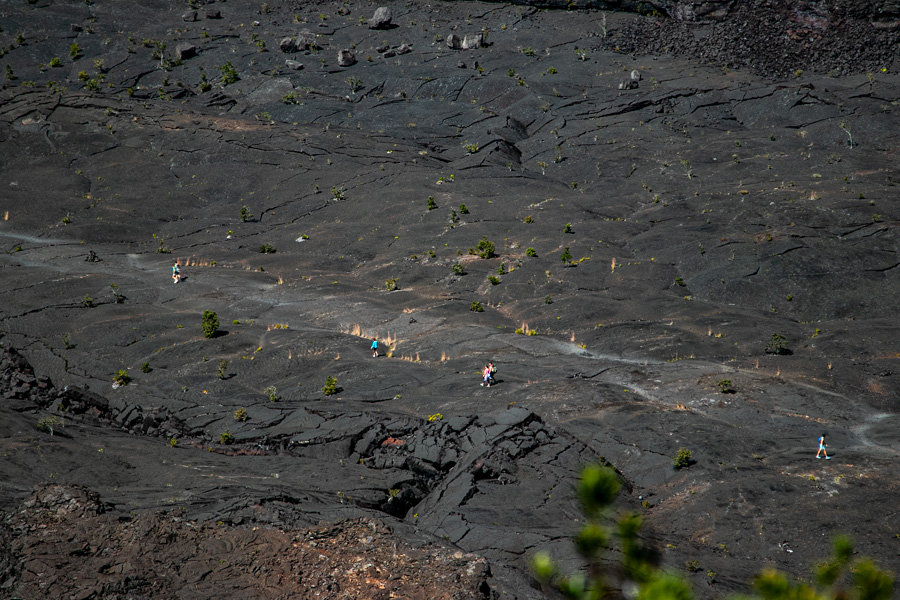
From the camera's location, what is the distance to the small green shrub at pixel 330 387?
25.5 metres

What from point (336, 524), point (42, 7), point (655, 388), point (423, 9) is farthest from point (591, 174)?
point (42, 7)

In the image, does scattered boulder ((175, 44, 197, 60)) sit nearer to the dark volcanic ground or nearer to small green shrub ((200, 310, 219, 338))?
the dark volcanic ground

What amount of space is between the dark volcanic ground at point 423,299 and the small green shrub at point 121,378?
0.68 m

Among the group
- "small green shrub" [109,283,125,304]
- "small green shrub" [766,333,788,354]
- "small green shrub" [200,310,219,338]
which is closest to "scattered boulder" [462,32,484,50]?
"small green shrub" [109,283,125,304]

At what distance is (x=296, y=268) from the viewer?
137 feet

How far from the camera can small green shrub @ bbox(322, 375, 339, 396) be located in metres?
25.5

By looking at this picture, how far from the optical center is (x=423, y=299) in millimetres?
35875

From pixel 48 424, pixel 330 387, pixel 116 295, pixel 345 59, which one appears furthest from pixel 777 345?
pixel 345 59

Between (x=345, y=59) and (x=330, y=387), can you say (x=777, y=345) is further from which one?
(x=345, y=59)

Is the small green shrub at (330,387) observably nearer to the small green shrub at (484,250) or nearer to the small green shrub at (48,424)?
the small green shrub at (48,424)

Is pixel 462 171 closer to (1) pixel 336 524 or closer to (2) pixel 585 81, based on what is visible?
(2) pixel 585 81

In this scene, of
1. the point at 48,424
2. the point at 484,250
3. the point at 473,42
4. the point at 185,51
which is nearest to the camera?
the point at 48,424

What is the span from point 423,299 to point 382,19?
51862 mm

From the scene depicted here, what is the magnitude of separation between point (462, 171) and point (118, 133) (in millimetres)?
30260
